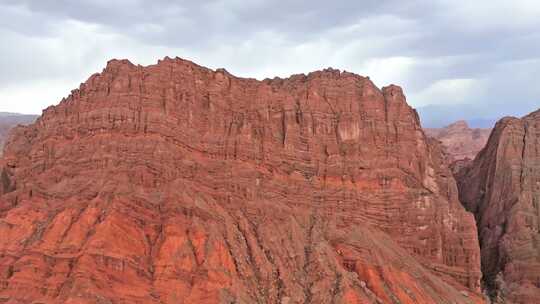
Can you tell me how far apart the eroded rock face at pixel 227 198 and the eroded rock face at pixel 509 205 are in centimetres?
1122

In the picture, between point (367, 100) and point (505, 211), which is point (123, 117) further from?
point (505, 211)

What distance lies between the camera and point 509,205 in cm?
14475

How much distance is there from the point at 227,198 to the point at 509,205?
162 ft

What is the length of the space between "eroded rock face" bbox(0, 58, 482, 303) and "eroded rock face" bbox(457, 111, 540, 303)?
442 inches

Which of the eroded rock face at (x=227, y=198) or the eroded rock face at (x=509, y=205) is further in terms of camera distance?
the eroded rock face at (x=509, y=205)

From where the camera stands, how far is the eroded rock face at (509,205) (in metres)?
132

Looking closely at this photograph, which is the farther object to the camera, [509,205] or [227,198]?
[509,205]

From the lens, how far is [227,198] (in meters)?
114

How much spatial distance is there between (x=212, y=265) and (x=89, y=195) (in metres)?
16.6

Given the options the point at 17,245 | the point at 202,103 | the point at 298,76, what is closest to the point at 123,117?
the point at 202,103

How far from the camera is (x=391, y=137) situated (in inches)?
5030

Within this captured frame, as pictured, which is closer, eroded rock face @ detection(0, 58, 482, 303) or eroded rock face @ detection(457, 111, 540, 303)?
eroded rock face @ detection(0, 58, 482, 303)

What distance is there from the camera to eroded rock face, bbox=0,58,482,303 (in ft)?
332

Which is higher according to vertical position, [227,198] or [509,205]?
[227,198]
